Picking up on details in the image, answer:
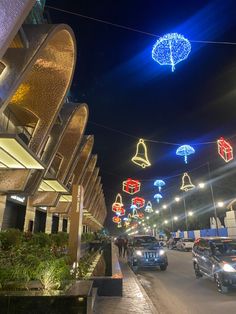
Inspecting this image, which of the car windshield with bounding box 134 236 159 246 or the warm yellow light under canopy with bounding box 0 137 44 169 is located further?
the car windshield with bounding box 134 236 159 246

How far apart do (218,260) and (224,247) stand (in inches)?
61.5

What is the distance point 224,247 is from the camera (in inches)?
475

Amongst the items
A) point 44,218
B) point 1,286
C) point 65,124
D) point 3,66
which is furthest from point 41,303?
point 44,218

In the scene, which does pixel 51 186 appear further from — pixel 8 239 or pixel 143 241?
pixel 143 241

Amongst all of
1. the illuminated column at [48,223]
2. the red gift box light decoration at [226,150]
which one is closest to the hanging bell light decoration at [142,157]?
the red gift box light decoration at [226,150]

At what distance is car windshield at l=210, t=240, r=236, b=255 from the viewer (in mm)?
11541

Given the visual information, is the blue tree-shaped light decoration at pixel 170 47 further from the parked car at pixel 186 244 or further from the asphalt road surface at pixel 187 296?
the parked car at pixel 186 244

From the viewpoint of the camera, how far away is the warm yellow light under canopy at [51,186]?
1925 centimetres

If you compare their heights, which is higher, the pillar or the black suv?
the pillar

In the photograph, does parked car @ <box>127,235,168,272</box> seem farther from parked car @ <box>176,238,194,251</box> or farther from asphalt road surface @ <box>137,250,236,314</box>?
parked car @ <box>176,238,194,251</box>

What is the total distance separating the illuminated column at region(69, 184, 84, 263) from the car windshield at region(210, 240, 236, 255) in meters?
5.68

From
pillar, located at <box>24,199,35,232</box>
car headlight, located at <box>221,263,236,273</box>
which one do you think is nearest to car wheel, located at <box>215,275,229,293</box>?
car headlight, located at <box>221,263,236,273</box>

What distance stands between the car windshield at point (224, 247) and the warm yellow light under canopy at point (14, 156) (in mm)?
8522

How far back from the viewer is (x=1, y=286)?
6090 millimetres
